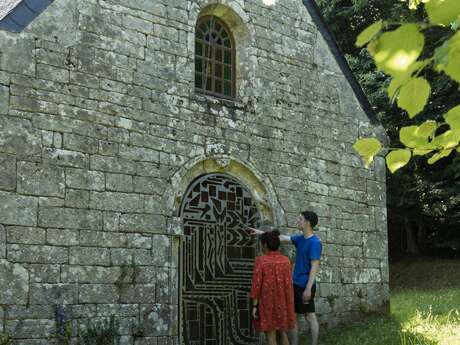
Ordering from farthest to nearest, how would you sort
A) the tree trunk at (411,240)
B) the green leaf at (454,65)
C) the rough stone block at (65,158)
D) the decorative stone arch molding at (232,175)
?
the tree trunk at (411,240) < the decorative stone arch molding at (232,175) < the rough stone block at (65,158) < the green leaf at (454,65)

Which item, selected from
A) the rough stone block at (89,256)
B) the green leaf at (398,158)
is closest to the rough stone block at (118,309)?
the rough stone block at (89,256)

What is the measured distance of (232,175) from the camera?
8359mm

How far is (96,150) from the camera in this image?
6.98 m

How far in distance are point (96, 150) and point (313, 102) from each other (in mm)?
3726

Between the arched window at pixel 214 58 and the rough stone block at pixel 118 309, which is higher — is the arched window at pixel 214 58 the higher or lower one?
the higher one

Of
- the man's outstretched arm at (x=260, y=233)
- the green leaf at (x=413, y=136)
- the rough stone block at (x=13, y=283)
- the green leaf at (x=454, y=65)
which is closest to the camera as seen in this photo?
the green leaf at (x=454, y=65)

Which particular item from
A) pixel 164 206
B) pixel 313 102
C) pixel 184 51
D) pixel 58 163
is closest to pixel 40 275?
pixel 58 163

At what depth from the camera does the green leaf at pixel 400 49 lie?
5.18ft

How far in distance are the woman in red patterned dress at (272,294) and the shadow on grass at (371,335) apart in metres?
1.35

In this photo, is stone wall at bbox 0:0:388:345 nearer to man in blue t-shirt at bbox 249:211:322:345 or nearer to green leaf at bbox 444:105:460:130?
man in blue t-shirt at bbox 249:211:322:345

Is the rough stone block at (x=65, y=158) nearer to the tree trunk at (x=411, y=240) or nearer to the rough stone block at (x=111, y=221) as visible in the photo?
the rough stone block at (x=111, y=221)

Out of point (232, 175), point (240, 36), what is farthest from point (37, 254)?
point (240, 36)

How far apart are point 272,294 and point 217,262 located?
1.15 m

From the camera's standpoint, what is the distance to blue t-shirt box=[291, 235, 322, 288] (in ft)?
23.7
